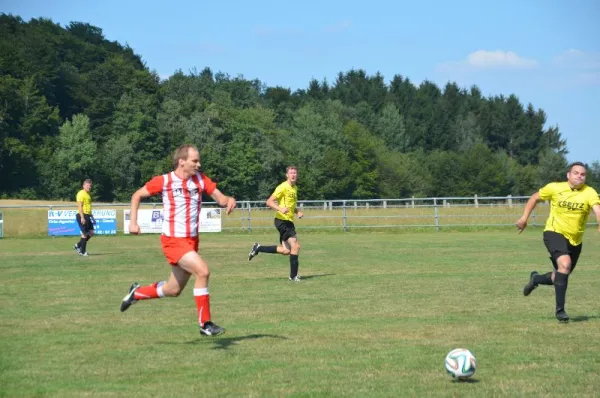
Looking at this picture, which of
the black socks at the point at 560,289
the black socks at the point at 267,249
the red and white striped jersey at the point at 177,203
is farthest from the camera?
the black socks at the point at 267,249

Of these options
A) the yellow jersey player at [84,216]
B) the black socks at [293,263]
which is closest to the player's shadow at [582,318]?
the black socks at [293,263]

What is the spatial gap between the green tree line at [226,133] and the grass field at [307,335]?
67437 mm

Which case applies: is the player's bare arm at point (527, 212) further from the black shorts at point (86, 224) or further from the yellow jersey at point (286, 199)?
the black shorts at point (86, 224)

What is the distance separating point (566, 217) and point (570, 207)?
0.14m

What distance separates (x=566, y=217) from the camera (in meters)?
11.1

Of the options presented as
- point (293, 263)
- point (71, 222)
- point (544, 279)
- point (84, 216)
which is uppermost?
point (84, 216)

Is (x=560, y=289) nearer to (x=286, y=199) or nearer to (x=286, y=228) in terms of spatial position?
(x=286, y=228)

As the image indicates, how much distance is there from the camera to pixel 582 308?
12234 millimetres

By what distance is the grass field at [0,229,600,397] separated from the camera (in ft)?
23.9

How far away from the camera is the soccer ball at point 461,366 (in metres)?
7.20

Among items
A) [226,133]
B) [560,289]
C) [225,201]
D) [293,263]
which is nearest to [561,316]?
[560,289]

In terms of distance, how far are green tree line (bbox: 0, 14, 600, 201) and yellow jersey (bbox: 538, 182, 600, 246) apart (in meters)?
74.6

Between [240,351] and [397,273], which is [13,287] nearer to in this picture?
[397,273]

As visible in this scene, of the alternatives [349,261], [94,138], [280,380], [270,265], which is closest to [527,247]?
[349,261]
